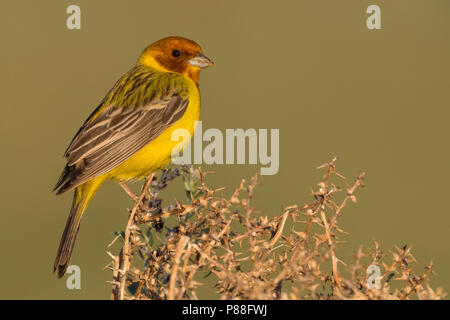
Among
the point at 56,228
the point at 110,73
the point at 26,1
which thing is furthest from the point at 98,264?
the point at 26,1

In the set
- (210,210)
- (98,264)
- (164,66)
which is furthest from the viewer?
(98,264)

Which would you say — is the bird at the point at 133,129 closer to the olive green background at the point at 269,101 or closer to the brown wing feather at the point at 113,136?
the brown wing feather at the point at 113,136

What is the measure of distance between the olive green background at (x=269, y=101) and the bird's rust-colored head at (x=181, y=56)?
380 cm

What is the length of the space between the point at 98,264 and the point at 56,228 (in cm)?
145

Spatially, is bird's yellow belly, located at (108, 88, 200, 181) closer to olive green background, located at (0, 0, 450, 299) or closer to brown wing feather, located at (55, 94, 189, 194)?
brown wing feather, located at (55, 94, 189, 194)

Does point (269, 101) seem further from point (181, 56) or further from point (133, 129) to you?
point (133, 129)

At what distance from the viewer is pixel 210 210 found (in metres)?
3.26

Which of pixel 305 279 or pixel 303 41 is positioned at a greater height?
pixel 303 41

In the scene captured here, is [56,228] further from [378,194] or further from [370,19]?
[370,19]

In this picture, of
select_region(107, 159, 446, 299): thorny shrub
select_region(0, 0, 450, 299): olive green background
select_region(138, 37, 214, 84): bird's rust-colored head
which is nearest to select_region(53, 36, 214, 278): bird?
select_region(138, 37, 214, 84): bird's rust-colored head

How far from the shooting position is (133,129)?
5.49 metres

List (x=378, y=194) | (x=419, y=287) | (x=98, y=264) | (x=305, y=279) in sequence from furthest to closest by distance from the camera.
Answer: (x=378, y=194)
(x=98, y=264)
(x=419, y=287)
(x=305, y=279)

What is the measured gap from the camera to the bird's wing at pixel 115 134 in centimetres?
511

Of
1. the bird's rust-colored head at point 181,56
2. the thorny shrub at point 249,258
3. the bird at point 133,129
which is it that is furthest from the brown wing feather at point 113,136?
the thorny shrub at point 249,258
